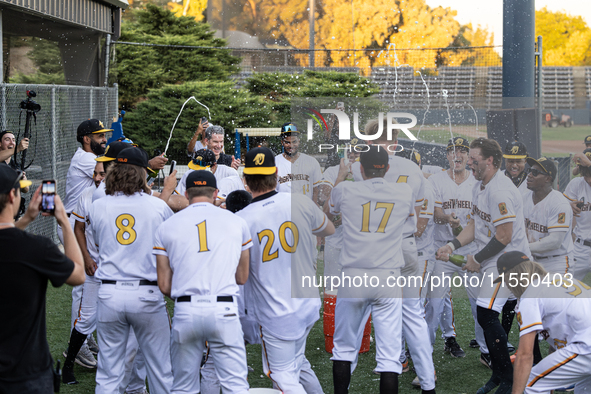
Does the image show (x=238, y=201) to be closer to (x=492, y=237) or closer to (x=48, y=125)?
(x=492, y=237)

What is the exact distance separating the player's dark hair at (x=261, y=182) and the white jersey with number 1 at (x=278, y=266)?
0.05m

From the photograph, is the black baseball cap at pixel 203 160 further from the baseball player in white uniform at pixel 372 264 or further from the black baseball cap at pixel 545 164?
the black baseball cap at pixel 545 164

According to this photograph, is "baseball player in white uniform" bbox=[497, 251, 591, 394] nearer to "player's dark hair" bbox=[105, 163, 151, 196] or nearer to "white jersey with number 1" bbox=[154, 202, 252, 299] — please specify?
"white jersey with number 1" bbox=[154, 202, 252, 299]

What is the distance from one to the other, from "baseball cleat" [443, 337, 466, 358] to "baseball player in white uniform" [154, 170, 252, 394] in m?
2.87

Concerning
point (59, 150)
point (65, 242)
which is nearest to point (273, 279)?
point (65, 242)

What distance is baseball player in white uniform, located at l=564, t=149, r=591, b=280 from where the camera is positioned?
620cm

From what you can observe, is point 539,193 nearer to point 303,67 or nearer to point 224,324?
point 224,324

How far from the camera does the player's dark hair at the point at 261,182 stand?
3.84 meters

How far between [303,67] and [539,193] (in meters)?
14.1

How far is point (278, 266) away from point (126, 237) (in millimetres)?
1047

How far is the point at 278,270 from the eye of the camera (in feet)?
12.4

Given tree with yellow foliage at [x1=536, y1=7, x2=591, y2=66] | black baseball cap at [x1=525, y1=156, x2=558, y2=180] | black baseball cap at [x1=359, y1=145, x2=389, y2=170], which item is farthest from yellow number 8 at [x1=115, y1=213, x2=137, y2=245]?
tree with yellow foliage at [x1=536, y1=7, x2=591, y2=66]

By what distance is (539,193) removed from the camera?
217 inches

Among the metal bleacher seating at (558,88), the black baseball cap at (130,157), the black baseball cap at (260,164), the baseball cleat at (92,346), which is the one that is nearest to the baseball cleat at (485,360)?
the black baseball cap at (260,164)
